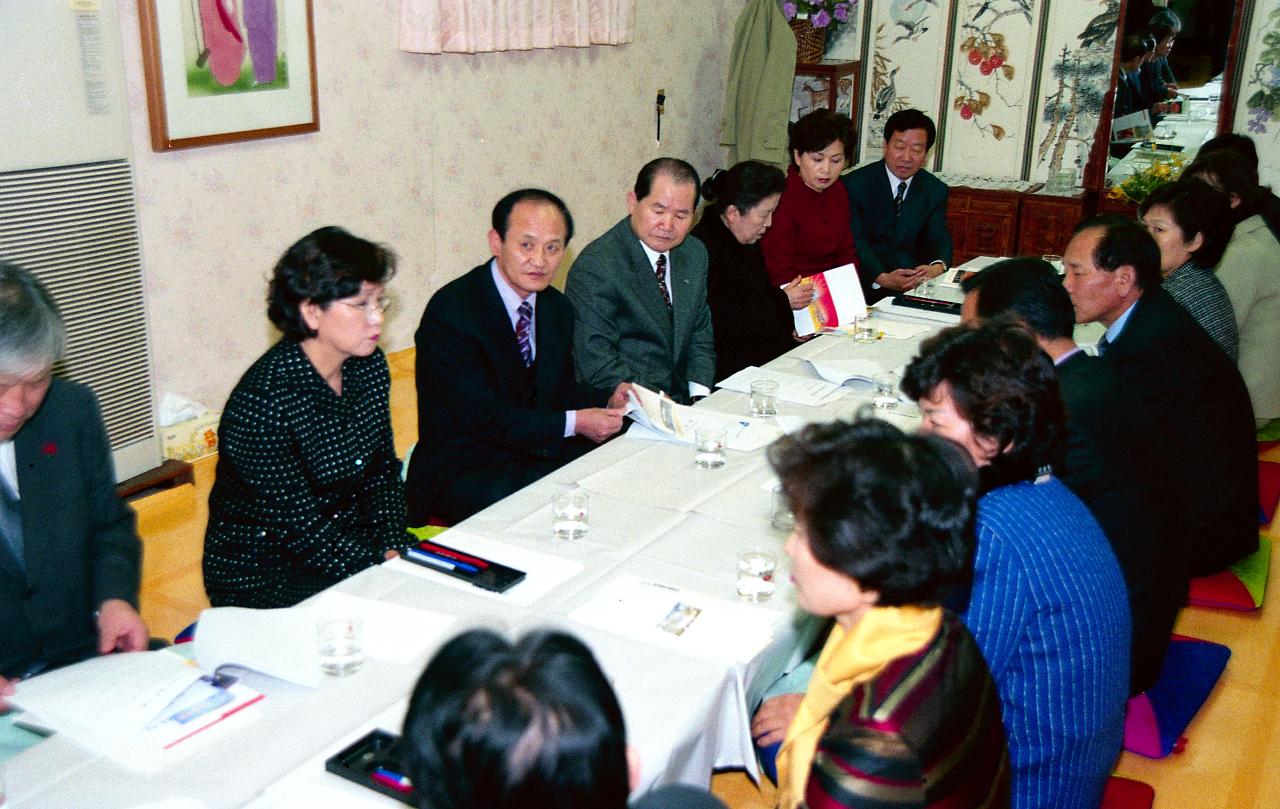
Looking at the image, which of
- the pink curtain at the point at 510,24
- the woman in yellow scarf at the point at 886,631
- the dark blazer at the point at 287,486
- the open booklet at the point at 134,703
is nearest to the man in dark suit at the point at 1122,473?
the woman in yellow scarf at the point at 886,631

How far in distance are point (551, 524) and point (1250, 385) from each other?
3.58 metres

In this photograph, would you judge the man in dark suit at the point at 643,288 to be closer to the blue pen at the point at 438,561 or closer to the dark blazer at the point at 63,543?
the blue pen at the point at 438,561

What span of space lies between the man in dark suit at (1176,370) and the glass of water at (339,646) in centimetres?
238

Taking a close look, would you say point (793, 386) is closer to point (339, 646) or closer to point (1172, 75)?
point (339, 646)

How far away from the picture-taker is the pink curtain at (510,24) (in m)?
5.42

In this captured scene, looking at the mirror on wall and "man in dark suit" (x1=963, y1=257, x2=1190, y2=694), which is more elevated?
the mirror on wall

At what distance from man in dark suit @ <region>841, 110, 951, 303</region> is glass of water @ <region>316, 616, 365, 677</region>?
157 inches

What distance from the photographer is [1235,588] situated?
3.59 metres

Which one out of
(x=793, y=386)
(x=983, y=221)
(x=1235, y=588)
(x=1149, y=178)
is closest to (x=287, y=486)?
(x=793, y=386)

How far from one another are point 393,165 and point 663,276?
7.01 ft

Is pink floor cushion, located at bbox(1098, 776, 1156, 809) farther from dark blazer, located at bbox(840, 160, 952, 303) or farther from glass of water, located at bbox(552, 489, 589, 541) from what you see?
dark blazer, located at bbox(840, 160, 952, 303)

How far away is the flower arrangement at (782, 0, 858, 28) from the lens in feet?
24.9

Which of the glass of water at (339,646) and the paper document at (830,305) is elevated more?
the paper document at (830,305)

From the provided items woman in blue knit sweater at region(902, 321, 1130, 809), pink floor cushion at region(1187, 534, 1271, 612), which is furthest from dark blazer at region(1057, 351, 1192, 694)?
pink floor cushion at region(1187, 534, 1271, 612)
